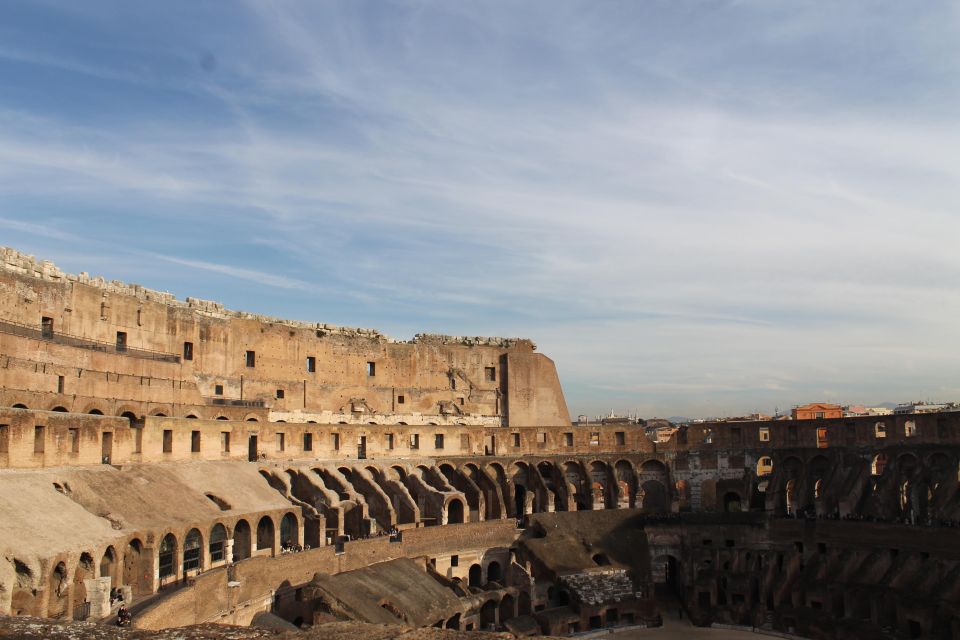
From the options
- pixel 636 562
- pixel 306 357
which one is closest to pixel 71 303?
pixel 306 357

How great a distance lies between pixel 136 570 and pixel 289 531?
34.4 feet

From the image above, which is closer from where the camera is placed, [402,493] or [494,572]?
[402,493]

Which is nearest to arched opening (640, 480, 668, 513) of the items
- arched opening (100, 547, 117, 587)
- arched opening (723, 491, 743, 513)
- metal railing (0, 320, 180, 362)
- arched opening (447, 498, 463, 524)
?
arched opening (723, 491, 743, 513)

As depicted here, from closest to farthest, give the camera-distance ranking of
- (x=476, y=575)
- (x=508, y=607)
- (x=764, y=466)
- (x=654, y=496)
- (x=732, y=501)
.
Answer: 1. (x=508, y=607)
2. (x=476, y=575)
3. (x=732, y=501)
4. (x=654, y=496)
5. (x=764, y=466)

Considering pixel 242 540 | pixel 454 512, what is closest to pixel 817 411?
pixel 454 512

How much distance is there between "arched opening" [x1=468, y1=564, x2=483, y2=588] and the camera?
42562 mm

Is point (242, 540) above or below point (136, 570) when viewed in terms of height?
below

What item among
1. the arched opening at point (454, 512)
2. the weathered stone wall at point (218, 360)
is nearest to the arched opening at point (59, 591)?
the weathered stone wall at point (218, 360)

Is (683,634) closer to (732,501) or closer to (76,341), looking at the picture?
(732,501)

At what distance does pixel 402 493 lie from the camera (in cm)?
4319

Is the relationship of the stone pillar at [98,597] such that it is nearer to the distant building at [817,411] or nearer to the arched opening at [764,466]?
the arched opening at [764,466]

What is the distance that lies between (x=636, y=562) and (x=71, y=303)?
30275 mm

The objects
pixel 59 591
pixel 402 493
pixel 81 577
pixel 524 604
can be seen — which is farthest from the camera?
pixel 402 493

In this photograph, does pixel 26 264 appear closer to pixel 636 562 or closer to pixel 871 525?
pixel 636 562
